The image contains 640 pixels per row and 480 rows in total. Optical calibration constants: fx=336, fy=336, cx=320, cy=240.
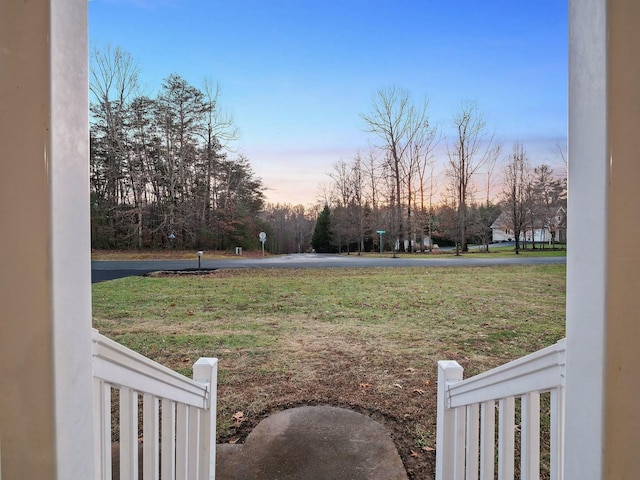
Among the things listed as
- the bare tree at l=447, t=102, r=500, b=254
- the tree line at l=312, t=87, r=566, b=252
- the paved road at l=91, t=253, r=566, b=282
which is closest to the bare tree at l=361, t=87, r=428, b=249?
the tree line at l=312, t=87, r=566, b=252

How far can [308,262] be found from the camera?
5930 mm

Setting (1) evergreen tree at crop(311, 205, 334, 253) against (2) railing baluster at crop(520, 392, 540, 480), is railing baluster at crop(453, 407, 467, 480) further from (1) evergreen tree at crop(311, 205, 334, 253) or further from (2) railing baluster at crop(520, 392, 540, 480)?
(1) evergreen tree at crop(311, 205, 334, 253)

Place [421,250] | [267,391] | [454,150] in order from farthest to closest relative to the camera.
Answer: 1. [421,250]
2. [454,150]
3. [267,391]

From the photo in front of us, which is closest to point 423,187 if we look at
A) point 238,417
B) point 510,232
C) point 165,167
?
point 510,232

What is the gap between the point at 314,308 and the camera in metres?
3.84

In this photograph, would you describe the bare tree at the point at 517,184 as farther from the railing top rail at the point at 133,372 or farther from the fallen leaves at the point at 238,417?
the railing top rail at the point at 133,372

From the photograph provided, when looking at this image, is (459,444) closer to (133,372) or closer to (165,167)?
(133,372)
